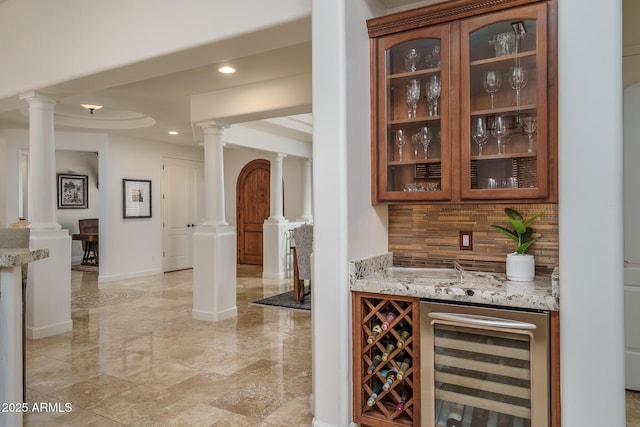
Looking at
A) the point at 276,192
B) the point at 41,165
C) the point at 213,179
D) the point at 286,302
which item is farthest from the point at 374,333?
the point at 276,192

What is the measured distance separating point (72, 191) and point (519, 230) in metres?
9.73

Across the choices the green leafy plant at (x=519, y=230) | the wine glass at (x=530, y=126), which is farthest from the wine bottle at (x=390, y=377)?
the wine glass at (x=530, y=126)

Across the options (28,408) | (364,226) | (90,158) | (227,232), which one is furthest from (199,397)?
(90,158)

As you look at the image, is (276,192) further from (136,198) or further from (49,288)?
(49,288)

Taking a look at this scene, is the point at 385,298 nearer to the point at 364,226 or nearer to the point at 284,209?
the point at 364,226

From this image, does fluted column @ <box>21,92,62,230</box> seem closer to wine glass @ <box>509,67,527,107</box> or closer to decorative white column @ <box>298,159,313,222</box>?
wine glass @ <box>509,67,527,107</box>

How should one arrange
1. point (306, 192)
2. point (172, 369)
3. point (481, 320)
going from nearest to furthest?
point (481, 320) < point (172, 369) < point (306, 192)

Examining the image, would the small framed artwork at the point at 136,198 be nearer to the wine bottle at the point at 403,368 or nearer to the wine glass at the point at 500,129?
the wine bottle at the point at 403,368

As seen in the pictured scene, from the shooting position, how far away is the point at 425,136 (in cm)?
222

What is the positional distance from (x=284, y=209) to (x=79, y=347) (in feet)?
18.7

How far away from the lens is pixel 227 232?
477cm

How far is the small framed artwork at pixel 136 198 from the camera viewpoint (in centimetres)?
729

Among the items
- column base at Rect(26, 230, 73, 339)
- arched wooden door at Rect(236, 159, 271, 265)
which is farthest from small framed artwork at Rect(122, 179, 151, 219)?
column base at Rect(26, 230, 73, 339)

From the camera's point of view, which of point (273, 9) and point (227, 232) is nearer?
point (273, 9)
